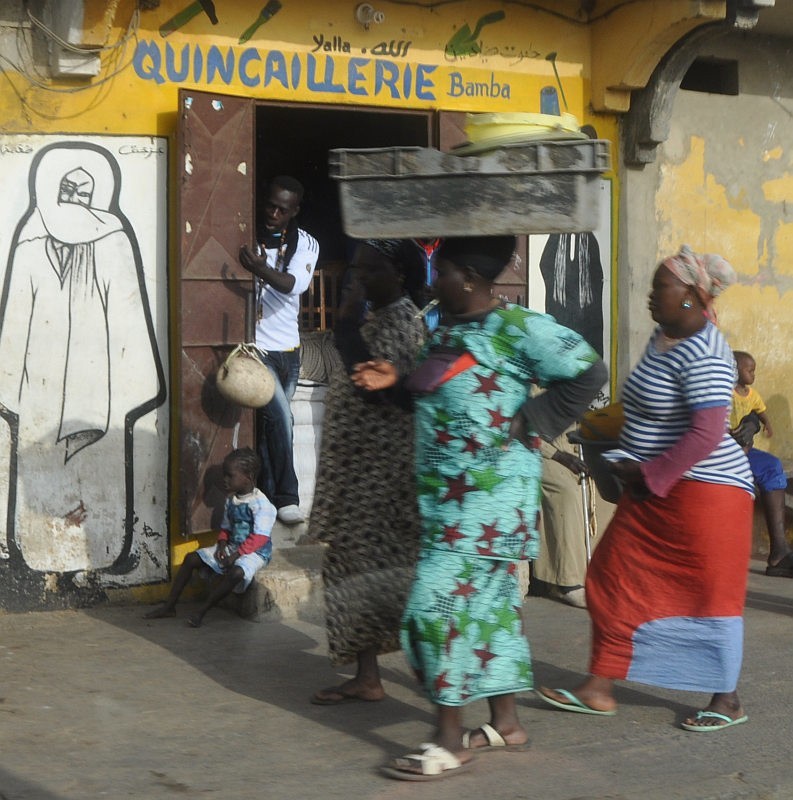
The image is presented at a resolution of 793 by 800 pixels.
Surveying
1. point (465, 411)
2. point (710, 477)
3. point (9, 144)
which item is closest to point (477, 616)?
point (465, 411)

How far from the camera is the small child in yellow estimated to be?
748cm

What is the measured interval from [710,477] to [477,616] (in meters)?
1.01

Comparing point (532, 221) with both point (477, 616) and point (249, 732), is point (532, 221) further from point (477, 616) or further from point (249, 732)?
point (249, 732)

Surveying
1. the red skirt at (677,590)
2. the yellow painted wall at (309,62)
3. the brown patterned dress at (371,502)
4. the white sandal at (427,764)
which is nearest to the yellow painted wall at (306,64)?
the yellow painted wall at (309,62)

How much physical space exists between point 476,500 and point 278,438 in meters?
3.00

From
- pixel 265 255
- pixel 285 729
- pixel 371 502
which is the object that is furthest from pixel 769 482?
pixel 285 729

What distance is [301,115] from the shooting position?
9.20m

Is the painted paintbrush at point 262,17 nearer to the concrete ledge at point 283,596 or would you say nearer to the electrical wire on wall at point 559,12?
the electrical wire on wall at point 559,12

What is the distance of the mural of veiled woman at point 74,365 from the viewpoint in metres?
6.12

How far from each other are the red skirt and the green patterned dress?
69 centimetres

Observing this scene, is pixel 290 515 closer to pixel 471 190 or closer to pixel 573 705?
pixel 573 705

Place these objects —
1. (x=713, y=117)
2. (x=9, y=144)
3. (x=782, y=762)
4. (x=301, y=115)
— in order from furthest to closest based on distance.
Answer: (x=301, y=115), (x=713, y=117), (x=9, y=144), (x=782, y=762)

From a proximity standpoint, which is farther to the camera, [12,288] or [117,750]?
[12,288]

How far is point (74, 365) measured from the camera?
6.22 metres
